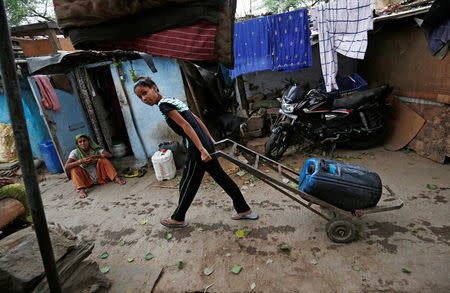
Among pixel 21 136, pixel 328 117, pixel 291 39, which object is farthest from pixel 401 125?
pixel 21 136

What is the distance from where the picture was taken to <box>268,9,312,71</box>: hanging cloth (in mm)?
5054

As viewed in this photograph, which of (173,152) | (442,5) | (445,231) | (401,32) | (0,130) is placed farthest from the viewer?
(0,130)

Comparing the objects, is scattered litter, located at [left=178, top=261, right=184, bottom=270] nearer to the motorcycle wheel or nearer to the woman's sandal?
the motorcycle wheel

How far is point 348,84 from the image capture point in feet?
19.4

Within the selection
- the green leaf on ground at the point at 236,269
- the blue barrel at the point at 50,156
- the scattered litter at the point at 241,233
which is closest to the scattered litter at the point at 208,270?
the green leaf on ground at the point at 236,269

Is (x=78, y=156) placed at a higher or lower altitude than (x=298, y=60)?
lower

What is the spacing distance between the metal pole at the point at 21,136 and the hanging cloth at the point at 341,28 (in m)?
5.24

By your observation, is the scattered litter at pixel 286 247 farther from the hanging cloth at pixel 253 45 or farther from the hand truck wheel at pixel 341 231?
the hanging cloth at pixel 253 45

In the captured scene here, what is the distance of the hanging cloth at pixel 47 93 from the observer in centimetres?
539

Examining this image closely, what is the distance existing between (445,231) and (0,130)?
36.3 ft

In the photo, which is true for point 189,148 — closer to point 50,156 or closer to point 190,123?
point 190,123

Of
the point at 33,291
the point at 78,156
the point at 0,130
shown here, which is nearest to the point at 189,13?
the point at 33,291

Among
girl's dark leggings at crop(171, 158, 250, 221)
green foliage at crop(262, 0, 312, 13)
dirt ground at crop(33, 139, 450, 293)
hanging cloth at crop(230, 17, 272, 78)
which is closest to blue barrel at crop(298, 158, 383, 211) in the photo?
dirt ground at crop(33, 139, 450, 293)

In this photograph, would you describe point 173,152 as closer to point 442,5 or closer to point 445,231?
point 445,231
